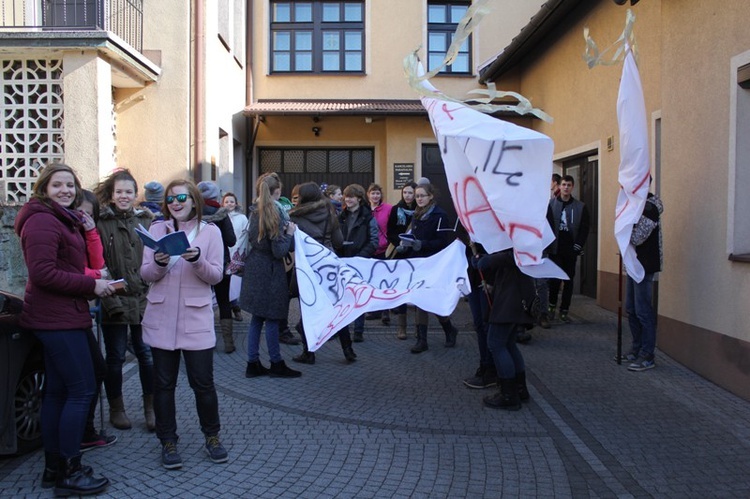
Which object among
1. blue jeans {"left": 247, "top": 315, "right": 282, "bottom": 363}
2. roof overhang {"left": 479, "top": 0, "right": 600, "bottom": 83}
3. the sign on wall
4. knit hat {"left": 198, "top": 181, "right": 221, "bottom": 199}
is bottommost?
blue jeans {"left": 247, "top": 315, "right": 282, "bottom": 363}

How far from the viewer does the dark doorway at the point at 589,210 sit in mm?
11031

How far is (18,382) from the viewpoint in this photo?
410 centimetres

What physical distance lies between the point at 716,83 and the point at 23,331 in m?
6.07

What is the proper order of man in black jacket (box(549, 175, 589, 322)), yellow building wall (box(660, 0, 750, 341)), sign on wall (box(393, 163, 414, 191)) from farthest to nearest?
sign on wall (box(393, 163, 414, 191)), man in black jacket (box(549, 175, 589, 322)), yellow building wall (box(660, 0, 750, 341))

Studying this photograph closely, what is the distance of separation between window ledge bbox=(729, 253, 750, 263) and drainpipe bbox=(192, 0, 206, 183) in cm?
883

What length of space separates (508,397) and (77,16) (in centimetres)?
995

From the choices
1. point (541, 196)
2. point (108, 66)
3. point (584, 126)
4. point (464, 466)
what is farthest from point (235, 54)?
point (464, 466)

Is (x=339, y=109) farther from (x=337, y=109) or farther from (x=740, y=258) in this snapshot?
(x=740, y=258)

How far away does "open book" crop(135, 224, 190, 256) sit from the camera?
3875 mm

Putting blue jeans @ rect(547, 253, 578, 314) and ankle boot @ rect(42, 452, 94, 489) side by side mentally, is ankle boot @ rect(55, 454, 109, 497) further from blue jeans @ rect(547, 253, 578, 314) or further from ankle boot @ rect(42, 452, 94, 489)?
blue jeans @ rect(547, 253, 578, 314)

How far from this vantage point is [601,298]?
1045 cm

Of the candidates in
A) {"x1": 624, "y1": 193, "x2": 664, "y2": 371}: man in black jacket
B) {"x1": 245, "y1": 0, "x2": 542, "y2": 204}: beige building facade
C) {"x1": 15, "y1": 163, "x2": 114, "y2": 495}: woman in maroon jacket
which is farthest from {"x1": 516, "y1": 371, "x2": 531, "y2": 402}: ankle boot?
{"x1": 245, "y1": 0, "x2": 542, "y2": 204}: beige building facade

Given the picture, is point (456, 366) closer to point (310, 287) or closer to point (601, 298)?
point (310, 287)

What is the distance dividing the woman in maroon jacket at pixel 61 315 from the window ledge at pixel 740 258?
4984 millimetres
